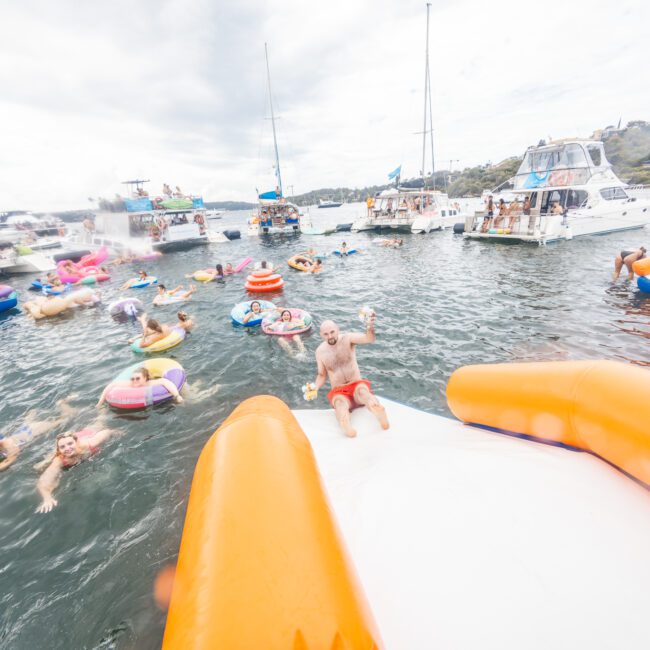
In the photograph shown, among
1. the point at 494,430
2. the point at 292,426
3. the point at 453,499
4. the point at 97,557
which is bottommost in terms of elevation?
the point at 97,557

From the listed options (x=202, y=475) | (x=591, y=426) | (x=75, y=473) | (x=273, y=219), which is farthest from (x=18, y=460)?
(x=273, y=219)

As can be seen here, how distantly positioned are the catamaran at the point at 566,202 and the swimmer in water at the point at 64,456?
2229cm

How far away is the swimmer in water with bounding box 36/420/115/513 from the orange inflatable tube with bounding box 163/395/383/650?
155 inches

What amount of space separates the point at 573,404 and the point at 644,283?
1048cm

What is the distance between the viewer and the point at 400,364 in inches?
297

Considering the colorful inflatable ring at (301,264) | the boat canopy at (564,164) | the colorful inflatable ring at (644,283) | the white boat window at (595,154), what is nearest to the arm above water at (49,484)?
the colorful inflatable ring at (301,264)

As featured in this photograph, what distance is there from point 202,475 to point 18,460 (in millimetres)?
5095

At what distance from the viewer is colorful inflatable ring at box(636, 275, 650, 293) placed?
10.0 m

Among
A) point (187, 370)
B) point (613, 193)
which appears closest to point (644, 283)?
point (187, 370)

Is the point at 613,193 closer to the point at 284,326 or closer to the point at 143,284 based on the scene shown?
the point at 284,326

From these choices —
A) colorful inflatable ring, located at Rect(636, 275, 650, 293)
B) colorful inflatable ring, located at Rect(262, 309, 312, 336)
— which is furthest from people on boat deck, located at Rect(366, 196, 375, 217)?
colorful inflatable ring, located at Rect(262, 309, 312, 336)

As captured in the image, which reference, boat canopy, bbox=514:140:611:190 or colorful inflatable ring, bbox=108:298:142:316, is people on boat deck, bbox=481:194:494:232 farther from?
colorful inflatable ring, bbox=108:298:142:316

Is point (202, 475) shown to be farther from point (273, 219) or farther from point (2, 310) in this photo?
point (273, 219)

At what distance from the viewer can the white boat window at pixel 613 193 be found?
21.7 meters
